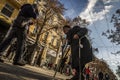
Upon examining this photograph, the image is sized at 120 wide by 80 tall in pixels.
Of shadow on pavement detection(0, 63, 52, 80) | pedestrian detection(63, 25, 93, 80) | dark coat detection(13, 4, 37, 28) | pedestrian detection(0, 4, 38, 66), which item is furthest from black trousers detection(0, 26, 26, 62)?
pedestrian detection(63, 25, 93, 80)

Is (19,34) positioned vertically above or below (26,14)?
below

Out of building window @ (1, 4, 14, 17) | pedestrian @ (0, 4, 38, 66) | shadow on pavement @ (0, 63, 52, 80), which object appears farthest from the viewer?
building window @ (1, 4, 14, 17)

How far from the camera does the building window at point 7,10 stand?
22.1 m

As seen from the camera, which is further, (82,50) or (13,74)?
(82,50)

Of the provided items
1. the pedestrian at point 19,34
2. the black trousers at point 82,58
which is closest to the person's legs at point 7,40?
the pedestrian at point 19,34

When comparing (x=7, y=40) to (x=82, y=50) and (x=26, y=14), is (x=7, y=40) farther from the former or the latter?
(x=82, y=50)

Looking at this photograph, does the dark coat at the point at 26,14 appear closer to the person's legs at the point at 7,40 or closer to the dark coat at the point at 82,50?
the person's legs at the point at 7,40

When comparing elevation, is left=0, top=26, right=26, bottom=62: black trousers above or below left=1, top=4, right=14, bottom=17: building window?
below

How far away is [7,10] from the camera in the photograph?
2261cm

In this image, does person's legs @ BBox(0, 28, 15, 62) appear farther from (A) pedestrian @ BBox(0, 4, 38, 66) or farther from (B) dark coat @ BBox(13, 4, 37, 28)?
(B) dark coat @ BBox(13, 4, 37, 28)

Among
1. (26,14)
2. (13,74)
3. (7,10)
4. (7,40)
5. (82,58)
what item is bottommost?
(13,74)

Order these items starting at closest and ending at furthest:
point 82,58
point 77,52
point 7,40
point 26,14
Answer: point 7,40
point 26,14
point 82,58
point 77,52

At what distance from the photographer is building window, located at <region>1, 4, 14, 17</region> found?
22094 millimetres

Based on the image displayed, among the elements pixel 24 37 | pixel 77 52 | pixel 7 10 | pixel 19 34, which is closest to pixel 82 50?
pixel 77 52
